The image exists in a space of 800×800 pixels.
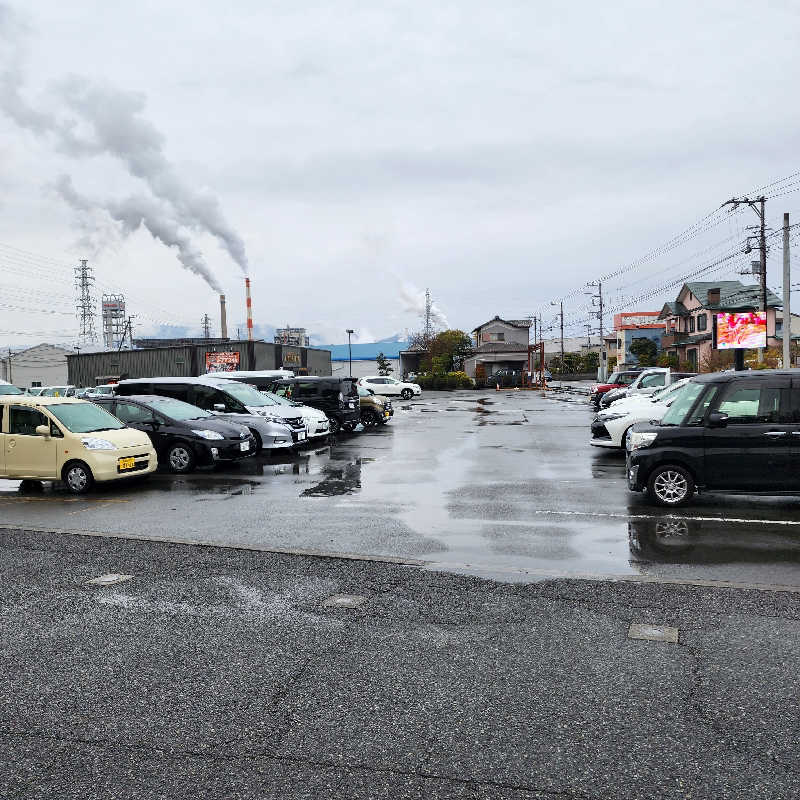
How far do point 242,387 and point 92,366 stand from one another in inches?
1721

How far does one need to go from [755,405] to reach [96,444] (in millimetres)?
10116

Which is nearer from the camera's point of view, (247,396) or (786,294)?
(247,396)

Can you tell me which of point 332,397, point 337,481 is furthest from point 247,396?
point 337,481

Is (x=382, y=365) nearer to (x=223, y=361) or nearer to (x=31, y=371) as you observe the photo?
(x=223, y=361)

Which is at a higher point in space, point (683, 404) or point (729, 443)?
point (683, 404)

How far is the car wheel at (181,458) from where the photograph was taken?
1419 cm

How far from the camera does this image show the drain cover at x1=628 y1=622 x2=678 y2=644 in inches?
198

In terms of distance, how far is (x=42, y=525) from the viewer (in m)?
9.38

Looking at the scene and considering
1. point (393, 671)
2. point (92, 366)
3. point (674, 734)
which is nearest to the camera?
point (674, 734)

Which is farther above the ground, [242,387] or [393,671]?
[242,387]

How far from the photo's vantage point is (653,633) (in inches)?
203

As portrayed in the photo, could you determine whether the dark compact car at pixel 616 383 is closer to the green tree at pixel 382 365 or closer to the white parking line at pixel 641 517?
the white parking line at pixel 641 517

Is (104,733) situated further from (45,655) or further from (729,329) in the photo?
(729,329)

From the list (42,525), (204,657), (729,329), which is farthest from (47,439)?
(729,329)
